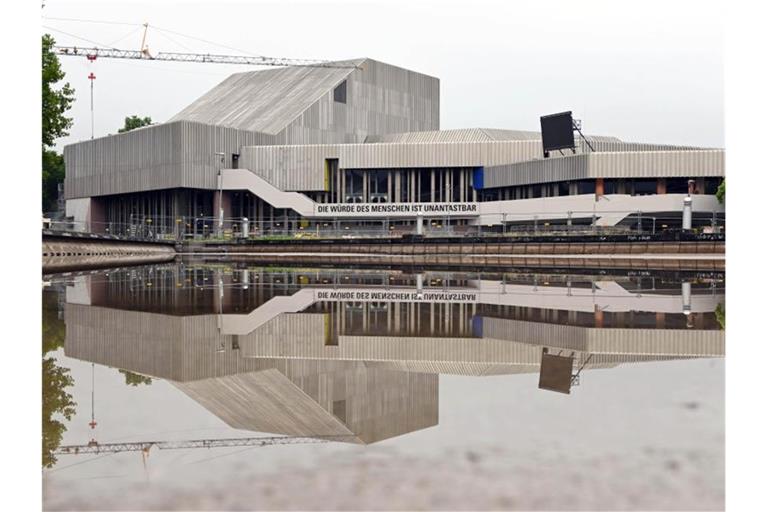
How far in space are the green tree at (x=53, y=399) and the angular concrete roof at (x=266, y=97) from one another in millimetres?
72853

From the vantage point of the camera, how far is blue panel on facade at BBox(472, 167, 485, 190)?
7281 centimetres

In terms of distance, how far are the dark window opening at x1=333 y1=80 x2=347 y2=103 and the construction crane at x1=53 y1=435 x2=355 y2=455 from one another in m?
83.9

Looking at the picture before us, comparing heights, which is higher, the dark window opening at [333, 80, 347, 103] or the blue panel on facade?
the dark window opening at [333, 80, 347, 103]

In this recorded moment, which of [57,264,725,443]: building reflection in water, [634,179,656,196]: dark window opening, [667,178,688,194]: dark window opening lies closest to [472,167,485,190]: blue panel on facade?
[634,179,656,196]: dark window opening

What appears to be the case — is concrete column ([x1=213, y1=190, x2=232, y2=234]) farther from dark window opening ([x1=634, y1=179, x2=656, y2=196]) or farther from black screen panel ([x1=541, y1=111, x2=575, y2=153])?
dark window opening ([x1=634, y1=179, x2=656, y2=196])

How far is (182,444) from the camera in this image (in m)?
4.98

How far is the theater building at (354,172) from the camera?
6166 centimetres

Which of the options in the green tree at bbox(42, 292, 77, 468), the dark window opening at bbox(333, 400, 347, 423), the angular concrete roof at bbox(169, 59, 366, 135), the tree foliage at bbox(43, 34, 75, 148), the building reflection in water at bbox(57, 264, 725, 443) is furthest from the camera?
the angular concrete roof at bbox(169, 59, 366, 135)

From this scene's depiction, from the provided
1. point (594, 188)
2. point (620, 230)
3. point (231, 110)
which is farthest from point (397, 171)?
point (620, 230)

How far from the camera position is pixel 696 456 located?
466 centimetres

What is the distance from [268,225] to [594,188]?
104ft

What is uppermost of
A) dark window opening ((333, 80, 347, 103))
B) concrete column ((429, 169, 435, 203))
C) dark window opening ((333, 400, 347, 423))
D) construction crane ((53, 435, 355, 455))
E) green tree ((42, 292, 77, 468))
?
dark window opening ((333, 80, 347, 103))

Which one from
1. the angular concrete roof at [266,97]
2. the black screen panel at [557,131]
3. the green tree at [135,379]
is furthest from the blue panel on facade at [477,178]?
the green tree at [135,379]

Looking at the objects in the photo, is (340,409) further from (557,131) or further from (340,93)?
(340,93)
